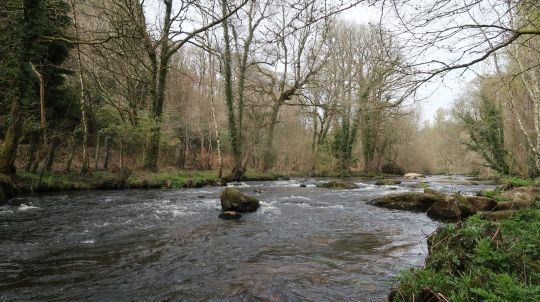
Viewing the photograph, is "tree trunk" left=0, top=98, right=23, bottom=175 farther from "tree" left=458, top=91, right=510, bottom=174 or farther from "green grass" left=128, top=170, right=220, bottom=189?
"tree" left=458, top=91, right=510, bottom=174

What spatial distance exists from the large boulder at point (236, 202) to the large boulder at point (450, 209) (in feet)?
18.0

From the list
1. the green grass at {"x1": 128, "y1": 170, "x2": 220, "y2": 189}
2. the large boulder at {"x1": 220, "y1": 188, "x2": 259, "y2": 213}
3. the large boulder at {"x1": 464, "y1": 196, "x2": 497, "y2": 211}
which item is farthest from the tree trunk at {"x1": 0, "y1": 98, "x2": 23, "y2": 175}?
the large boulder at {"x1": 464, "y1": 196, "x2": 497, "y2": 211}

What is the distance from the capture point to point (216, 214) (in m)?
10.4

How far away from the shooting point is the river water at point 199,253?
15.1ft

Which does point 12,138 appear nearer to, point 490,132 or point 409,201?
point 409,201

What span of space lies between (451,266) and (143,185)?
16432 mm

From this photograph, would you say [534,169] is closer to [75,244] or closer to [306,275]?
[306,275]

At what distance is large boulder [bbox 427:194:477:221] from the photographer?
30.0ft

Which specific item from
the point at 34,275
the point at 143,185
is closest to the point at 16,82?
the point at 143,185

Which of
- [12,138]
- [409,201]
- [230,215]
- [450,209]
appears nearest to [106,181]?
[12,138]

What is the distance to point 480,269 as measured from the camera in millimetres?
3490

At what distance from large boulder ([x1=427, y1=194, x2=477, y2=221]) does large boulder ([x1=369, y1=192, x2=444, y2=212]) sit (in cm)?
100

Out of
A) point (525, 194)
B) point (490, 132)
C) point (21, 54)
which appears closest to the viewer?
point (525, 194)

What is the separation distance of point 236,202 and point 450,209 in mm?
6289
